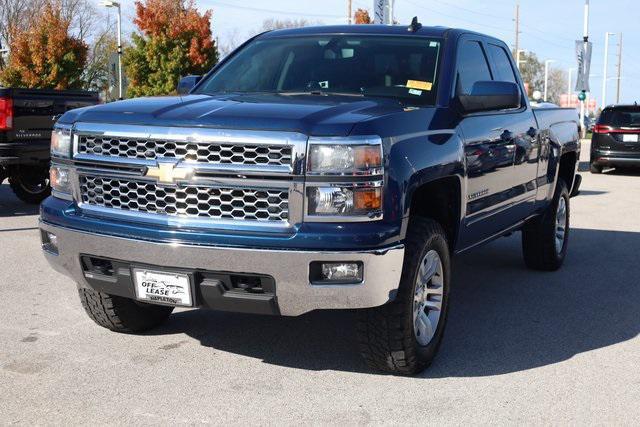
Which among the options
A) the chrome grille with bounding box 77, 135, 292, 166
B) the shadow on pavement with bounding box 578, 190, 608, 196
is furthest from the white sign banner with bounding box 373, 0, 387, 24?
the chrome grille with bounding box 77, 135, 292, 166

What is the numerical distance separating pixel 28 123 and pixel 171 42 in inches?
1018

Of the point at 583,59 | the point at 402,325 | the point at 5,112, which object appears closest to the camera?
the point at 402,325

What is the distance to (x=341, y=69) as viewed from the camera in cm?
532

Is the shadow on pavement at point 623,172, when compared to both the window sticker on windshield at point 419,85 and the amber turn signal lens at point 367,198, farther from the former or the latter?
the amber turn signal lens at point 367,198

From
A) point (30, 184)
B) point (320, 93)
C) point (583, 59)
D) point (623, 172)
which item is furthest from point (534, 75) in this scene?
point (320, 93)

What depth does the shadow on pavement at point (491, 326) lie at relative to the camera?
4836mm

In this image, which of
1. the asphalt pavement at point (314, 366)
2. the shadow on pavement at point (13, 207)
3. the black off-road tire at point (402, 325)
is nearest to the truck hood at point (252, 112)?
the black off-road tire at point (402, 325)

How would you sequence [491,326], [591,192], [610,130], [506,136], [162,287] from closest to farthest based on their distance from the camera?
[162,287] → [491,326] → [506,136] → [591,192] → [610,130]

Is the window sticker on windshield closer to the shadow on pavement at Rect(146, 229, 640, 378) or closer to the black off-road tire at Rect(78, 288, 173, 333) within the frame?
the shadow on pavement at Rect(146, 229, 640, 378)

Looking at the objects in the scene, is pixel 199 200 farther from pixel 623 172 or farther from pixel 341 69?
pixel 623 172

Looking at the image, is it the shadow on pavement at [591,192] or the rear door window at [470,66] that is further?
the shadow on pavement at [591,192]

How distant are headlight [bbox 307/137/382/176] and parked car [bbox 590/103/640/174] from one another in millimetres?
15594

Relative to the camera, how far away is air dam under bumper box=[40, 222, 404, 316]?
12.9ft

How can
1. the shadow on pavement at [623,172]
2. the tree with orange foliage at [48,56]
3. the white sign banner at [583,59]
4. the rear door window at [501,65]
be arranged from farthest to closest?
the white sign banner at [583,59], the tree with orange foliage at [48,56], the shadow on pavement at [623,172], the rear door window at [501,65]
